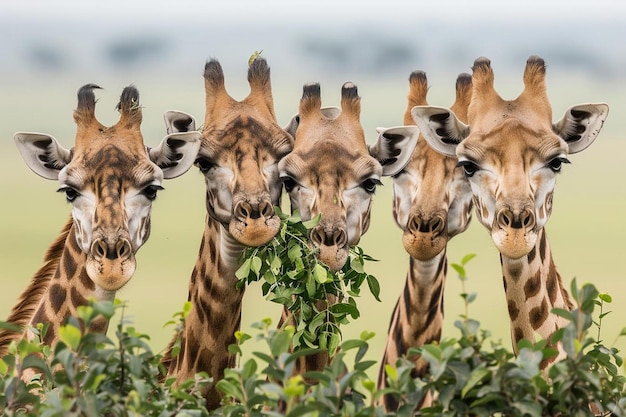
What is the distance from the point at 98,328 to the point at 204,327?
40.6 inches

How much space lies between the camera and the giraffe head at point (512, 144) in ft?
32.3

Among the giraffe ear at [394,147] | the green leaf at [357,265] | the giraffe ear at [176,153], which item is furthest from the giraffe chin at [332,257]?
the giraffe ear at [176,153]

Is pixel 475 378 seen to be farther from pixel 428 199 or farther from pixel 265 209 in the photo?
pixel 428 199

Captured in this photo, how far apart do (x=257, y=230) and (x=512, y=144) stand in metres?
2.05

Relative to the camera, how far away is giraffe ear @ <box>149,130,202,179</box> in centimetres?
1024

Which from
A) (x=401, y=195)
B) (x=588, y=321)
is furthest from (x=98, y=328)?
(x=588, y=321)

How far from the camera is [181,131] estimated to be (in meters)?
11.0

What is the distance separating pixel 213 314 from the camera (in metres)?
10.8

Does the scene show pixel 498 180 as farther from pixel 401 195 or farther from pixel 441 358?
pixel 441 358

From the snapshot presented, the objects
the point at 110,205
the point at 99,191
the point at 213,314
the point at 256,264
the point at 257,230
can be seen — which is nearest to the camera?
the point at 110,205

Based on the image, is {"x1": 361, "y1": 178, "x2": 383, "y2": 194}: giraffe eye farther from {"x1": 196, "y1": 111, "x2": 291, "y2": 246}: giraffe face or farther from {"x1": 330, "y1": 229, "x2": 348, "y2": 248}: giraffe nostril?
{"x1": 196, "y1": 111, "x2": 291, "y2": 246}: giraffe face

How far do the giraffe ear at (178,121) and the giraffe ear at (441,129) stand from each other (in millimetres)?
1856

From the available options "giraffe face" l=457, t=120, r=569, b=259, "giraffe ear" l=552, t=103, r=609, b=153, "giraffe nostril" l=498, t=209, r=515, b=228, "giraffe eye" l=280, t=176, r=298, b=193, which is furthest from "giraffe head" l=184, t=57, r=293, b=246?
"giraffe ear" l=552, t=103, r=609, b=153

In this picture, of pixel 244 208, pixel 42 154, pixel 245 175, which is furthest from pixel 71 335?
pixel 42 154
